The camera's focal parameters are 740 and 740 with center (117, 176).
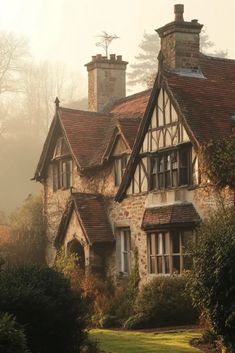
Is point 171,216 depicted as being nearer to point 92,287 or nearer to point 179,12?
point 92,287

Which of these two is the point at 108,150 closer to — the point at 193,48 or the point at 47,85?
the point at 193,48

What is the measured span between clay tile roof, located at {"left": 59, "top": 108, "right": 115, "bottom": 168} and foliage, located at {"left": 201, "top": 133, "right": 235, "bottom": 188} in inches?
324

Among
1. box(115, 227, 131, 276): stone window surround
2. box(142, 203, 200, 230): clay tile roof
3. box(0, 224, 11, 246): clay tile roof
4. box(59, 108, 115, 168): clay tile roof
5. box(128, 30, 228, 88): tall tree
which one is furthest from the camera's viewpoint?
box(128, 30, 228, 88): tall tree

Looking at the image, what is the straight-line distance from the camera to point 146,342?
61.1ft

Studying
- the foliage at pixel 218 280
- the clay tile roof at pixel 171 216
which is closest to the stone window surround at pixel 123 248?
the clay tile roof at pixel 171 216

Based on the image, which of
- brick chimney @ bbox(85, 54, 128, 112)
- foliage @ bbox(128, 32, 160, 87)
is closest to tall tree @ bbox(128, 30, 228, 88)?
foliage @ bbox(128, 32, 160, 87)

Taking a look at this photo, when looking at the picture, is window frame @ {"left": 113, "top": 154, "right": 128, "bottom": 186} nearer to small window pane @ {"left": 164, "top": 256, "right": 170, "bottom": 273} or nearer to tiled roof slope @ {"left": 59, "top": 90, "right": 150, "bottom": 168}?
tiled roof slope @ {"left": 59, "top": 90, "right": 150, "bottom": 168}

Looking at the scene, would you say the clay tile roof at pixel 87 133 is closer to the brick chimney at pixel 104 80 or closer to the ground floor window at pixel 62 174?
the ground floor window at pixel 62 174

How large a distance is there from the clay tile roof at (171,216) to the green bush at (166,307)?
1.93 metres

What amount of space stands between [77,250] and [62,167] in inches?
178

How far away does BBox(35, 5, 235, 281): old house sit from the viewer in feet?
82.5

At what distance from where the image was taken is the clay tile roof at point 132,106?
32125mm

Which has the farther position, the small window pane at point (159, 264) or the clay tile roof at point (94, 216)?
the clay tile roof at point (94, 216)

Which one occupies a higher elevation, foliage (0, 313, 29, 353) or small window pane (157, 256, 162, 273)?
small window pane (157, 256, 162, 273)
